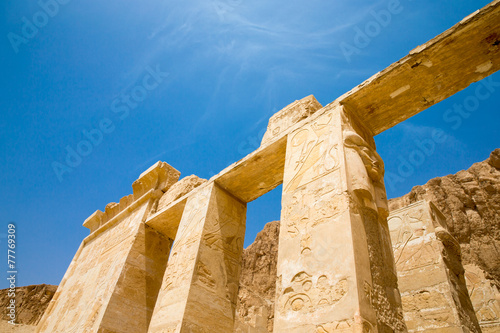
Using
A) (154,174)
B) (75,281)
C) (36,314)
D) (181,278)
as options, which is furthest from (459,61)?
(36,314)

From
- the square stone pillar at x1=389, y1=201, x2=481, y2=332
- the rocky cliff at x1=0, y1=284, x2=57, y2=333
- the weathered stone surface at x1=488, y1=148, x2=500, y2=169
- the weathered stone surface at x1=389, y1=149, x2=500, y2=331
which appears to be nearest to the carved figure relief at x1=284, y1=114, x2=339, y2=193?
the square stone pillar at x1=389, y1=201, x2=481, y2=332

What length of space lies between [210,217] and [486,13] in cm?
360

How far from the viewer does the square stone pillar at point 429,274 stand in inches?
150

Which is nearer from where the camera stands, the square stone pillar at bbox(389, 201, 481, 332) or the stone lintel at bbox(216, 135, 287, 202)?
the square stone pillar at bbox(389, 201, 481, 332)

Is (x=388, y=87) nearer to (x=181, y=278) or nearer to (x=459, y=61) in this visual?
(x=459, y=61)

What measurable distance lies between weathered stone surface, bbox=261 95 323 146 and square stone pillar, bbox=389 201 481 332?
220 cm

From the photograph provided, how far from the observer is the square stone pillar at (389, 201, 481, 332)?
12.5 feet

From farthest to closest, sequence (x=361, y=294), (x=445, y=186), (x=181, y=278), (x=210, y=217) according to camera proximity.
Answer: (x=445, y=186)
(x=210, y=217)
(x=181, y=278)
(x=361, y=294)

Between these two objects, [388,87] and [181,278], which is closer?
[388,87]

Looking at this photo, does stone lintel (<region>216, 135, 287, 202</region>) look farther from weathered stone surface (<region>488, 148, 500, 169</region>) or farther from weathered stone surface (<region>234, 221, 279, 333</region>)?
weathered stone surface (<region>488, 148, 500, 169</region>)

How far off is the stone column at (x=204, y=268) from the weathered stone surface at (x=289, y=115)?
44.8 inches

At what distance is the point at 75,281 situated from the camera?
20.7 feet

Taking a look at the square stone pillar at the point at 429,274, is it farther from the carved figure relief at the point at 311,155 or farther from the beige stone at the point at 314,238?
the carved figure relief at the point at 311,155

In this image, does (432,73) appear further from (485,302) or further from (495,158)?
(495,158)
